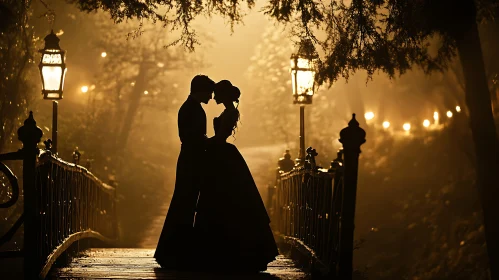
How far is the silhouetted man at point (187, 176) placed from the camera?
30.4 feet

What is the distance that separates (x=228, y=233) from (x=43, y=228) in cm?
193

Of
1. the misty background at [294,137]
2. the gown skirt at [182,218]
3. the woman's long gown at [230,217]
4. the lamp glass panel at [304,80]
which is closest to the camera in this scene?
the woman's long gown at [230,217]

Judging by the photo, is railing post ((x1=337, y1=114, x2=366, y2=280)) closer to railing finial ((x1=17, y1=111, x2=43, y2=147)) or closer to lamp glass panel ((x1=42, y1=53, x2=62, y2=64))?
railing finial ((x1=17, y1=111, x2=43, y2=147))

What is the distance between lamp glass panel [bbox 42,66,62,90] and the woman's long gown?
5.75m

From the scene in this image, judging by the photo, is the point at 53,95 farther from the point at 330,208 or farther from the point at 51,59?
the point at 330,208

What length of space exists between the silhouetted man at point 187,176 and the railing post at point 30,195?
1.77 m

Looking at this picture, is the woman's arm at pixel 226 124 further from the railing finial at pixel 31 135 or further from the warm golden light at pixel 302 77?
the warm golden light at pixel 302 77

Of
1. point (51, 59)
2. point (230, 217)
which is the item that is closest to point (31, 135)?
point (230, 217)

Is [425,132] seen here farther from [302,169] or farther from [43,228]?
[43,228]

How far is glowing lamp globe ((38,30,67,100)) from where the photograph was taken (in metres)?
14.1

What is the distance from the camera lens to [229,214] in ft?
29.7

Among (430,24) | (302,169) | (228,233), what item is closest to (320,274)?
(228,233)

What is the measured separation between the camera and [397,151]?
32.3m

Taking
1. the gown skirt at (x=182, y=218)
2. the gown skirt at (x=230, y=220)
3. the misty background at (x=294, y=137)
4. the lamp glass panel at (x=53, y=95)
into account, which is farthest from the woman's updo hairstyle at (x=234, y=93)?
the lamp glass panel at (x=53, y=95)
